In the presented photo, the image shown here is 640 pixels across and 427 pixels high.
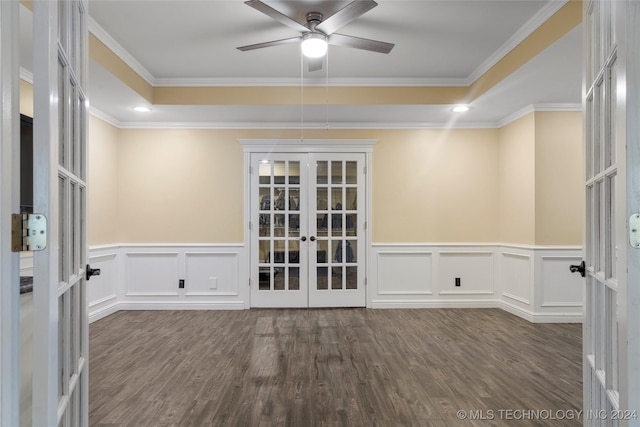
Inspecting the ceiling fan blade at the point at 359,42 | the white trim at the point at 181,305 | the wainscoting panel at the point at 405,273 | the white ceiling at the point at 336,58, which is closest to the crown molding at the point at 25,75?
the white ceiling at the point at 336,58

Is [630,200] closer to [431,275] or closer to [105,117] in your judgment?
[431,275]

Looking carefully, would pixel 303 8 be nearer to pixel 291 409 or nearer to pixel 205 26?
pixel 205 26

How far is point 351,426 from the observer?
216cm

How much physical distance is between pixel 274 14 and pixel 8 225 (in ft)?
6.87

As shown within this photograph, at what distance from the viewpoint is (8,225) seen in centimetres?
87

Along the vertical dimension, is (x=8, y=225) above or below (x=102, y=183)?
below

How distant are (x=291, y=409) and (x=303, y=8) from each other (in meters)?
2.57

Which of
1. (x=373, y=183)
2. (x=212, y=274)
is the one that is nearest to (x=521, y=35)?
(x=373, y=183)

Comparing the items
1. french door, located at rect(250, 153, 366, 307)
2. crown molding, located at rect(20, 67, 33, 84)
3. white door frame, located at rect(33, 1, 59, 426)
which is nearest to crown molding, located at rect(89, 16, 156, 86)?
crown molding, located at rect(20, 67, 33, 84)

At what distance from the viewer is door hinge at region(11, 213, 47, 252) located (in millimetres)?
891

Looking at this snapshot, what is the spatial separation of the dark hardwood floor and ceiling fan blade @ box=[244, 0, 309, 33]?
2443 mm

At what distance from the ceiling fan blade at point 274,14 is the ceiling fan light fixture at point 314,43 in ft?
0.22

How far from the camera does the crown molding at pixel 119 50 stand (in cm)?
303

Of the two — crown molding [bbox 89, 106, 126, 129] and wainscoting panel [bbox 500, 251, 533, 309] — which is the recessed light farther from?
crown molding [bbox 89, 106, 126, 129]
